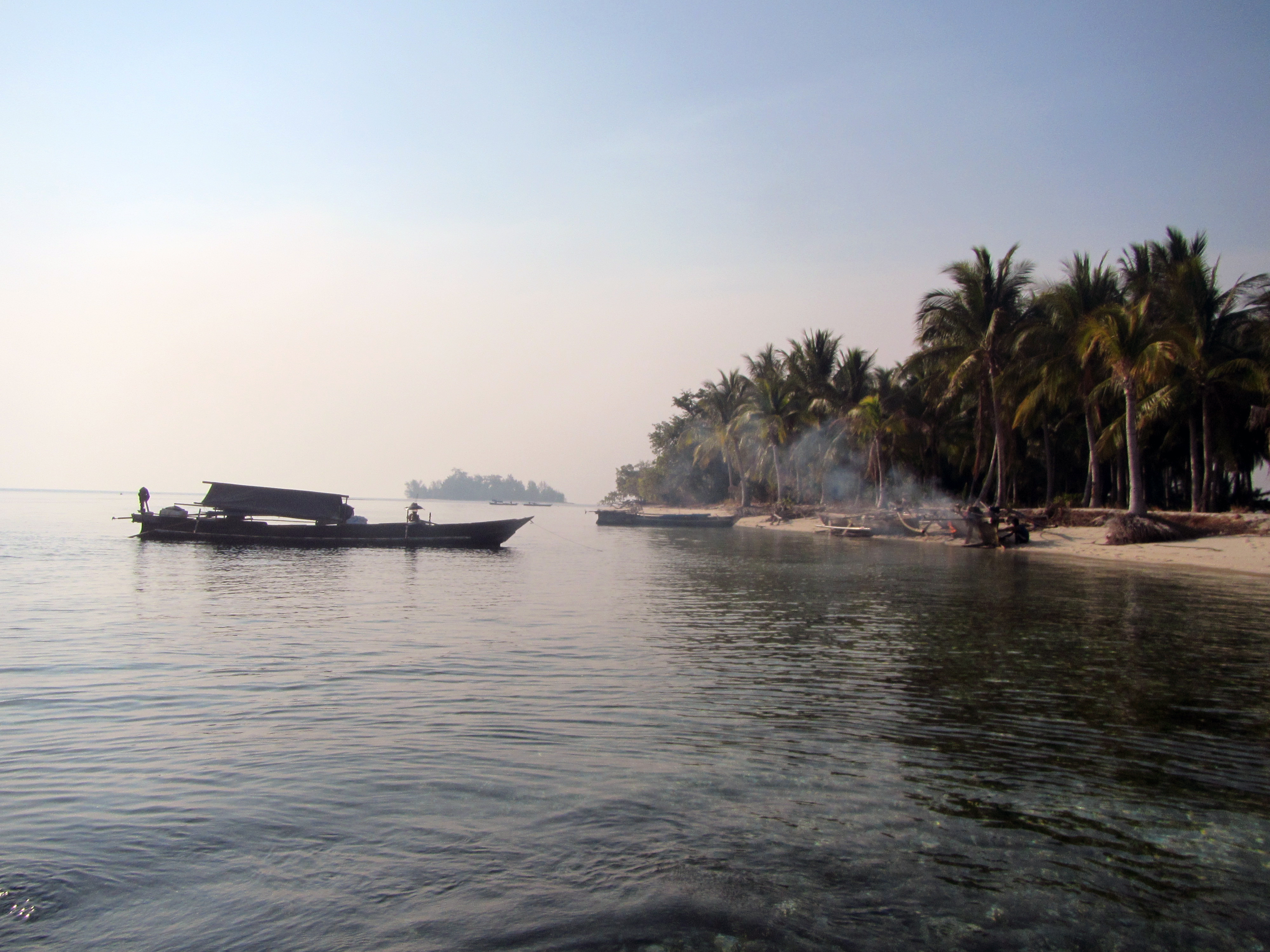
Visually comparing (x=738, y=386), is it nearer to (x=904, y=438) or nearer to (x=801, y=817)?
(x=904, y=438)

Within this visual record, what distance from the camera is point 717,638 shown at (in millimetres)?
12633

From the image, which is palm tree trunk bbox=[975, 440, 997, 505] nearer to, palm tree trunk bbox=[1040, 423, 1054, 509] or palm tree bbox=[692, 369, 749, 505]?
palm tree trunk bbox=[1040, 423, 1054, 509]

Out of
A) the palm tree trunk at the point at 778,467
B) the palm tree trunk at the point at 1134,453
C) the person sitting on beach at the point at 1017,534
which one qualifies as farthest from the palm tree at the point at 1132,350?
the palm tree trunk at the point at 778,467

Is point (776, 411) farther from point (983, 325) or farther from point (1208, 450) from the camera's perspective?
point (1208, 450)

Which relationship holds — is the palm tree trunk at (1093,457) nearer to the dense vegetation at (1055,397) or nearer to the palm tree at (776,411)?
the dense vegetation at (1055,397)

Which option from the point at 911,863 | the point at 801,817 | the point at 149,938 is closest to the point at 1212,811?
the point at 911,863

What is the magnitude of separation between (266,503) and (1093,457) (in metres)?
34.5

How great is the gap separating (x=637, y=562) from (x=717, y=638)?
50.5ft

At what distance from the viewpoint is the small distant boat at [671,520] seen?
59.7 metres

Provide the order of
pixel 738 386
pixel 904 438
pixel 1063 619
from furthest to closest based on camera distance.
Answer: pixel 738 386
pixel 904 438
pixel 1063 619

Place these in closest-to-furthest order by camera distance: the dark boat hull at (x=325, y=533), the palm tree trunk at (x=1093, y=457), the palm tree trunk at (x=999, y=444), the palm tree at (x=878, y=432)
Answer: the dark boat hull at (x=325, y=533)
the palm tree trunk at (x=1093, y=457)
the palm tree trunk at (x=999, y=444)
the palm tree at (x=878, y=432)

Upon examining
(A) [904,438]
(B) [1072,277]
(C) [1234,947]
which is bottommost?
(C) [1234,947]

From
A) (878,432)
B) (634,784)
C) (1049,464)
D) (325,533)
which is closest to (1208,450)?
(1049,464)

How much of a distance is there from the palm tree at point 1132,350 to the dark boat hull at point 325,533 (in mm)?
22763
